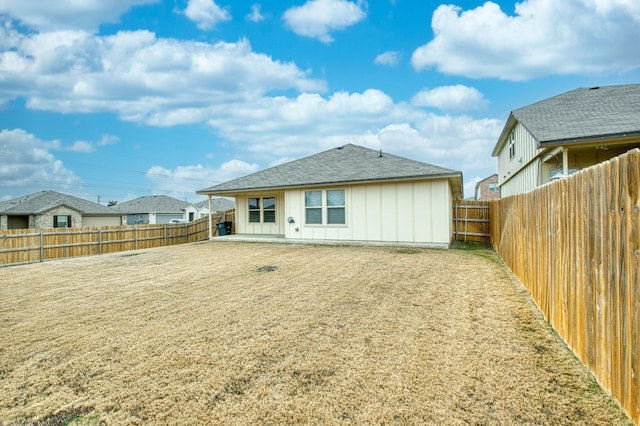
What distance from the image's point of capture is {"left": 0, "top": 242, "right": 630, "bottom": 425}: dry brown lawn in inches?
94.8

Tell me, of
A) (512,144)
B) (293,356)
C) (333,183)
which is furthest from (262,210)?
(293,356)

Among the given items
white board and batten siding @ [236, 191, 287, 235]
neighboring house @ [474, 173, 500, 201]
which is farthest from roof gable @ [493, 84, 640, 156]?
neighboring house @ [474, 173, 500, 201]

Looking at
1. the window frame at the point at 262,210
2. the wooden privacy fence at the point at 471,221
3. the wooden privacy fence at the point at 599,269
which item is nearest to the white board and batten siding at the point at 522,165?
the wooden privacy fence at the point at 471,221

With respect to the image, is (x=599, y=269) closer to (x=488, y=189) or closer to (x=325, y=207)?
(x=325, y=207)

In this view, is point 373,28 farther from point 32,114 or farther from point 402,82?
point 32,114

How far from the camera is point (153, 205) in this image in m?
42.0

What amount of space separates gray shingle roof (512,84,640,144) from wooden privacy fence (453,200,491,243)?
3979 millimetres

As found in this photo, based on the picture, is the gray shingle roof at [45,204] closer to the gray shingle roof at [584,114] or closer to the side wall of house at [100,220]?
the side wall of house at [100,220]

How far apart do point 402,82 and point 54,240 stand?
18886 millimetres

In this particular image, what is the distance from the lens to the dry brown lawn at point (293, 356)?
2408 mm

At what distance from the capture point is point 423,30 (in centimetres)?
1552

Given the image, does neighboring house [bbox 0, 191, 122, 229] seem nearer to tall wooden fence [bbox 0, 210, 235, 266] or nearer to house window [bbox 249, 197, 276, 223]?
tall wooden fence [bbox 0, 210, 235, 266]

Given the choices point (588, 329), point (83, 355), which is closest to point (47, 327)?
point (83, 355)

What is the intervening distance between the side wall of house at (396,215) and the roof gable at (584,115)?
3.49 metres
